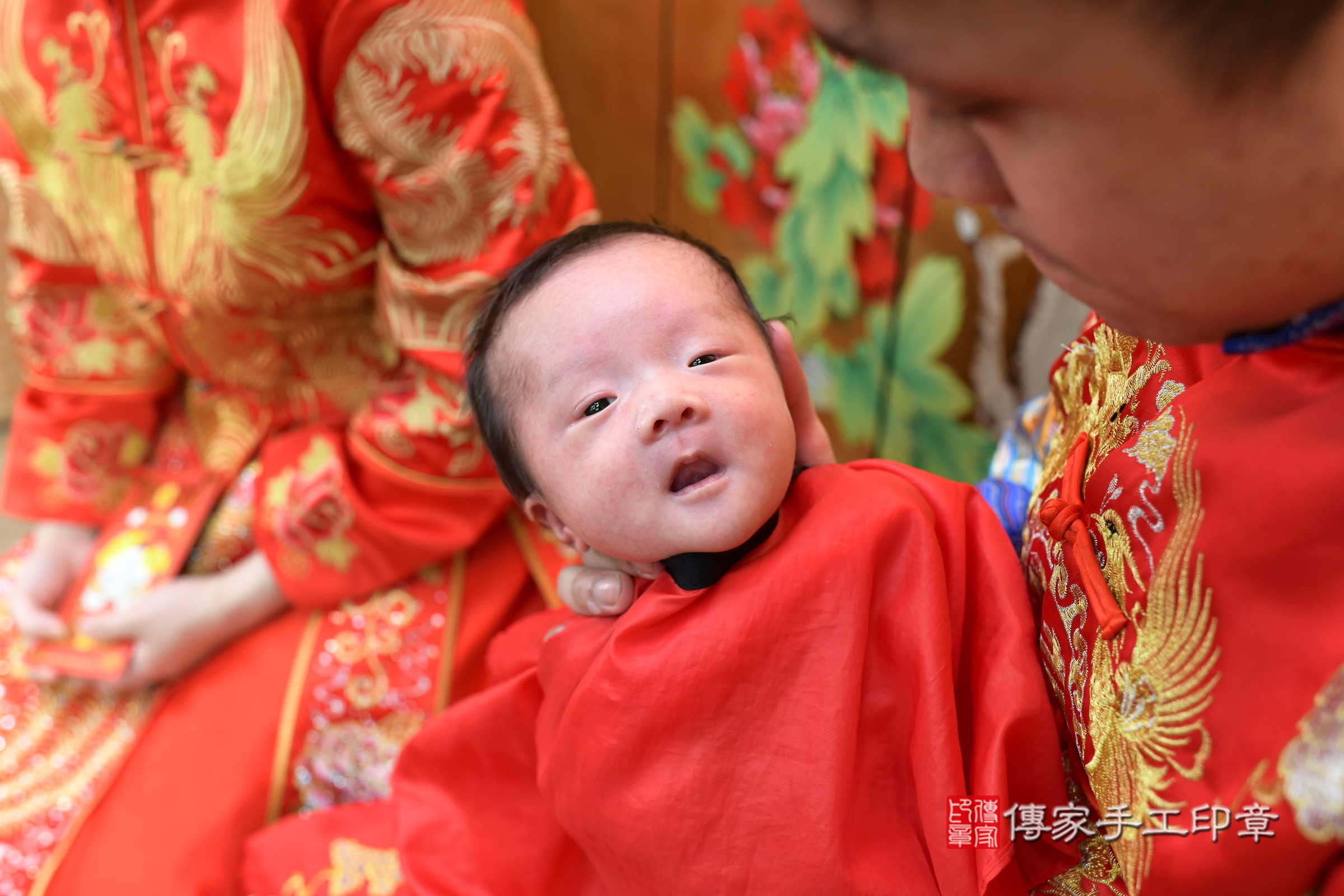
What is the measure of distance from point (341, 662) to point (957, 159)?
852 millimetres

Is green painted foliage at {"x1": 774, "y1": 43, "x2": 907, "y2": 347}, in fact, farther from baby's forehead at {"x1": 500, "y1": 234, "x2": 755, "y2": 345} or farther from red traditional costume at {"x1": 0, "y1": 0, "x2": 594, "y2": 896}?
baby's forehead at {"x1": 500, "y1": 234, "x2": 755, "y2": 345}

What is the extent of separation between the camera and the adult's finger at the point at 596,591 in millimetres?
702

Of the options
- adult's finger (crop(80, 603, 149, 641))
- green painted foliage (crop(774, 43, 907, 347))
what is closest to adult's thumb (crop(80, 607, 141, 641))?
adult's finger (crop(80, 603, 149, 641))

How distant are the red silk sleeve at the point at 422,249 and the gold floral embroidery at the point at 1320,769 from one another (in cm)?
76

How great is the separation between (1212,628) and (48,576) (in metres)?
1.25

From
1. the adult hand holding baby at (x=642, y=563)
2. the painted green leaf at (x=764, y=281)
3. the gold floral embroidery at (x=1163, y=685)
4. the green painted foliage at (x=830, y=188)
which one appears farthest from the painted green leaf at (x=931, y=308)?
the gold floral embroidery at (x=1163, y=685)

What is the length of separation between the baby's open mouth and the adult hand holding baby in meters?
0.11

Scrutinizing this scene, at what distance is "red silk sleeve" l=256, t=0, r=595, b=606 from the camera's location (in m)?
0.89

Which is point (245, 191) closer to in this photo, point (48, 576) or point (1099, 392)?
point (48, 576)

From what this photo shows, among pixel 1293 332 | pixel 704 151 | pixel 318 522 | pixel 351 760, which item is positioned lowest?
pixel 351 760

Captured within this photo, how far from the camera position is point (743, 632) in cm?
60

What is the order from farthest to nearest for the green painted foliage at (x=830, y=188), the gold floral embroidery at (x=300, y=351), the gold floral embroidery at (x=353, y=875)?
the green painted foliage at (x=830, y=188), the gold floral embroidery at (x=300, y=351), the gold floral embroidery at (x=353, y=875)

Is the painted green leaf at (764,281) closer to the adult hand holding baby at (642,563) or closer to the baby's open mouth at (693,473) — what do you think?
the adult hand holding baby at (642,563)

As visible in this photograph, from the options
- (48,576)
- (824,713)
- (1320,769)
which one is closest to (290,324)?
(48,576)
